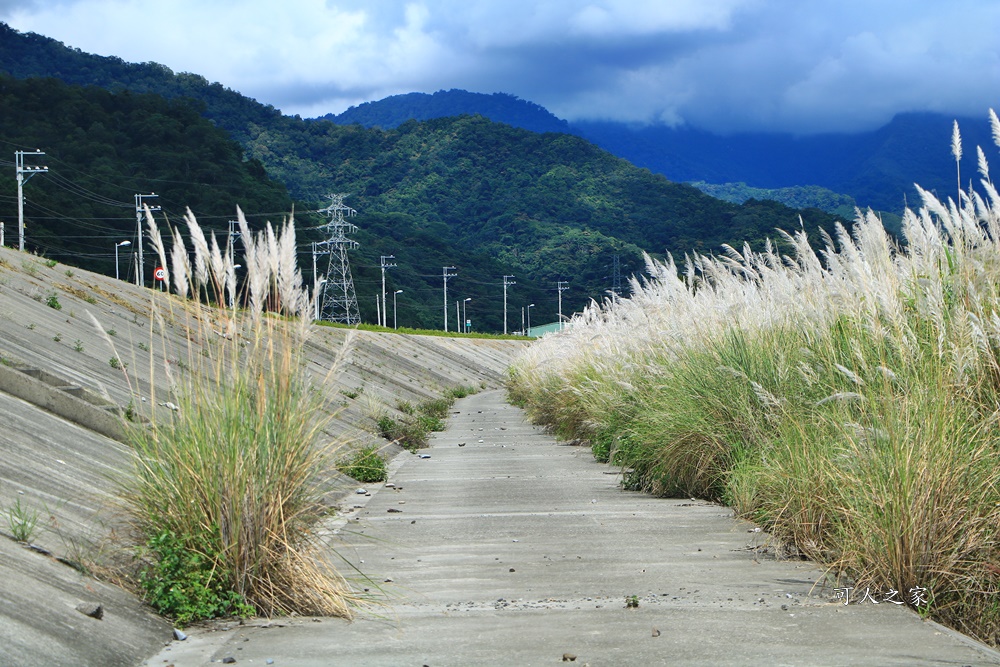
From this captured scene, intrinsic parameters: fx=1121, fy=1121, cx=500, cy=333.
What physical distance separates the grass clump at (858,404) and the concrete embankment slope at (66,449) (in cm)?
350

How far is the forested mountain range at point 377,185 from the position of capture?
315 ft

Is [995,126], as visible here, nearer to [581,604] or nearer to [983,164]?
[983,164]

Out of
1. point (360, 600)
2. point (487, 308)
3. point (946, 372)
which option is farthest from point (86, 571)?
point (487, 308)

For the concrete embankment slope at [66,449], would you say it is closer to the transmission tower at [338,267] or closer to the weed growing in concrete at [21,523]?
the weed growing in concrete at [21,523]

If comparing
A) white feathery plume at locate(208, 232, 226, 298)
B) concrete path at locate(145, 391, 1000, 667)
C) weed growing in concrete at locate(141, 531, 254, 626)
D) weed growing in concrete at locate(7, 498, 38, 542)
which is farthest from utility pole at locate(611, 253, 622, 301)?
weed growing in concrete at locate(141, 531, 254, 626)

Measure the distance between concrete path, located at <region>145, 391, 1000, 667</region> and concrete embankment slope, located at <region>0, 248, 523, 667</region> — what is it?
0.48 m

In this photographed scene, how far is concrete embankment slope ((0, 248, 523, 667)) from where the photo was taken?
18.1 ft

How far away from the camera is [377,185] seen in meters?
158

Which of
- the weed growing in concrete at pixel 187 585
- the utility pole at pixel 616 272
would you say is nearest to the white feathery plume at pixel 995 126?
the weed growing in concrete at pixel 187 585

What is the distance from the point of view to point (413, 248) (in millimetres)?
140000

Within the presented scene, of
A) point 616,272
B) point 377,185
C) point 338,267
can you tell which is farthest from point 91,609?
point 377,185

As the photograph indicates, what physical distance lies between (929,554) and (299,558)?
3.63 m

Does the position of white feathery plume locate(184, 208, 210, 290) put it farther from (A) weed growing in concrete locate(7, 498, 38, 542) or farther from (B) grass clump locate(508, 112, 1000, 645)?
(B) grass clump locate(508, 112, 1000, 645)

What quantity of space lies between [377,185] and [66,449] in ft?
494
